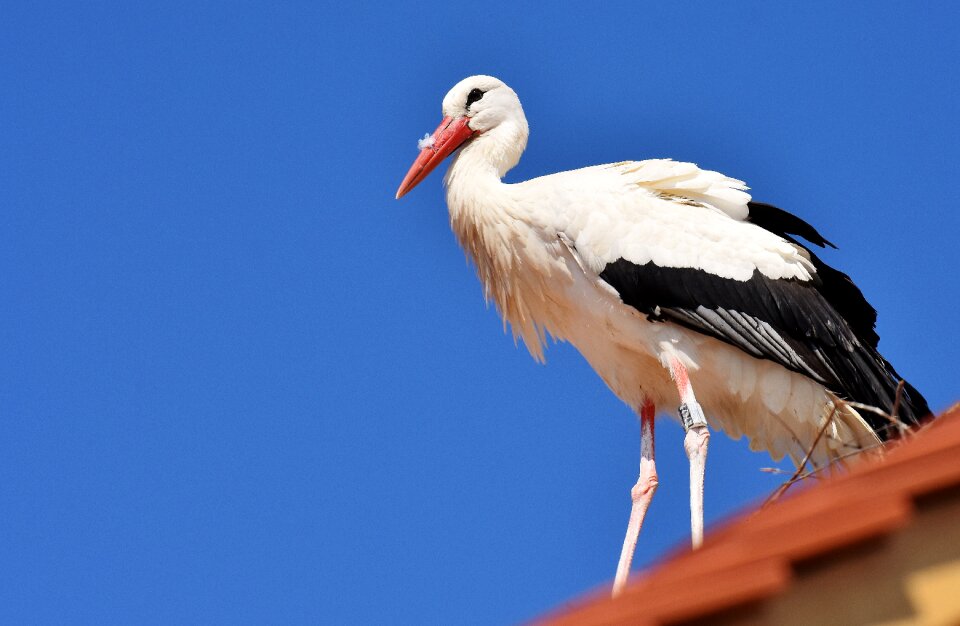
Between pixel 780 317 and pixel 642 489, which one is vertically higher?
pixel 780 317

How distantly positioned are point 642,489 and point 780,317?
3.59 feet

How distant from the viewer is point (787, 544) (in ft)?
7.34

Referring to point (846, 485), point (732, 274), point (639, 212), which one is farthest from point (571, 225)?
point (846, 485)

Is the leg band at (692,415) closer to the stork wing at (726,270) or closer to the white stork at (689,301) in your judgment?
the white stork at (689,301)

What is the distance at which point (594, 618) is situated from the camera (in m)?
2.41

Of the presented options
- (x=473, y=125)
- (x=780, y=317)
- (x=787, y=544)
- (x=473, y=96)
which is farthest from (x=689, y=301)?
(x=787, y=544)

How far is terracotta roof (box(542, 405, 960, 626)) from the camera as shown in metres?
2.18

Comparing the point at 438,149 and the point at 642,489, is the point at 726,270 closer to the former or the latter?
the point at 642,489

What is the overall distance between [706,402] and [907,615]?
18.1ft

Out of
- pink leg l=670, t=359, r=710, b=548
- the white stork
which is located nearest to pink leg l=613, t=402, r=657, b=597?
the white stork

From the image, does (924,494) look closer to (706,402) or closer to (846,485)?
(846,485)

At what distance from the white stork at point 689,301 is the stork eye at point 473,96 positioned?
594 mm

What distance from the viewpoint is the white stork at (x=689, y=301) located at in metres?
7.37

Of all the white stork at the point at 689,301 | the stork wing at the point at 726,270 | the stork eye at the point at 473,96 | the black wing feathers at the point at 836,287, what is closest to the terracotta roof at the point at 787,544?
the white stork at the point at 689,301
